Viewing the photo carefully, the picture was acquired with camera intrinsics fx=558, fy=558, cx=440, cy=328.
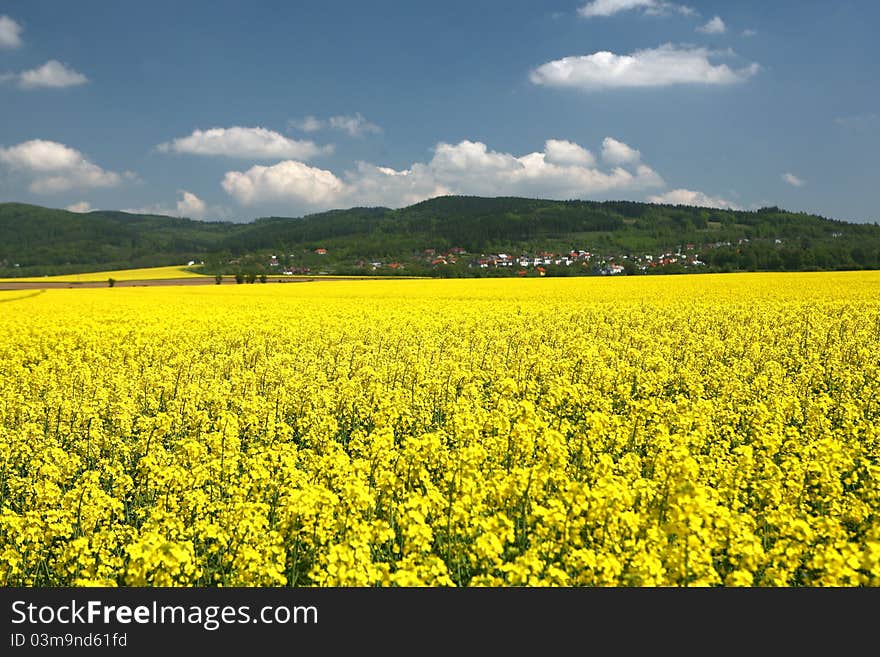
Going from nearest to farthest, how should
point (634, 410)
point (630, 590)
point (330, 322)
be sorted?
point (630, 590)
point (634, 410)
point (330, 322)

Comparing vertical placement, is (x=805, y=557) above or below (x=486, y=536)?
below

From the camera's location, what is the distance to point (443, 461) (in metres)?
8.73

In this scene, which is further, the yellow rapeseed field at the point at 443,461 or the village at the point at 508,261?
the village at the point at 508,261

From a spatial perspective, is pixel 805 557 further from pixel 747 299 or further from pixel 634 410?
A: pixel 747 299

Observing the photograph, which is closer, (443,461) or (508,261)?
(443,461)

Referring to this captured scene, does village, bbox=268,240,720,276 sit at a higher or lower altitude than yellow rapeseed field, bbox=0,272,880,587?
higher

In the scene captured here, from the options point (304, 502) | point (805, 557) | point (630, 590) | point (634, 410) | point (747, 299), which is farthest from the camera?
point (747, 299)

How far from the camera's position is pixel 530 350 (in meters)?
20.5

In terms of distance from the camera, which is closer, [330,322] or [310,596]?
[310,596]

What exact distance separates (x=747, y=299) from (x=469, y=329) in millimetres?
21674

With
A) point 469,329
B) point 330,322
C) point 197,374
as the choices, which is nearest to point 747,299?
point 469,329

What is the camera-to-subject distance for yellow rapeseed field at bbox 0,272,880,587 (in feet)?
20.0

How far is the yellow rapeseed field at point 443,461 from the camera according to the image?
6.10 meters

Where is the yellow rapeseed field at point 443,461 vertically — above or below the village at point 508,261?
below
